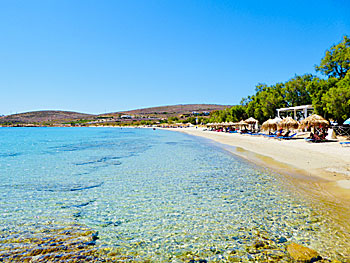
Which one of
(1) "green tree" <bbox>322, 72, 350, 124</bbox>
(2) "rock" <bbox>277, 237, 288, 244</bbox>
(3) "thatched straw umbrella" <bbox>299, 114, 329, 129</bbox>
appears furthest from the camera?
(3) "thatched straw umbrella" <bbox>299, 114, 329, 129</bbox>

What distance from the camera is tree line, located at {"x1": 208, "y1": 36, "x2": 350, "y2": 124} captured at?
771 inches

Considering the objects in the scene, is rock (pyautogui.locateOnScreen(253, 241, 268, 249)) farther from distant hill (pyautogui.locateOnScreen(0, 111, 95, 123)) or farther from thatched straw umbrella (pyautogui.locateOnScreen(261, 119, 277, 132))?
distant hill (pyautogui.locateOnScreen(0, 111, 95, 123))

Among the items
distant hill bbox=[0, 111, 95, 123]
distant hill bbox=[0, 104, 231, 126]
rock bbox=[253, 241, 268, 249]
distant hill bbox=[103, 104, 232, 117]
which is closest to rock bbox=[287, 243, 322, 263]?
rock bbox=[253, 241, 268, 249]

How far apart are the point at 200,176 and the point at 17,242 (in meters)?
6.05

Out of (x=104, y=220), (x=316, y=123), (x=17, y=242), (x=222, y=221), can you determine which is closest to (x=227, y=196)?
(x=222, y=221)

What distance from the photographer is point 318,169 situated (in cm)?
899

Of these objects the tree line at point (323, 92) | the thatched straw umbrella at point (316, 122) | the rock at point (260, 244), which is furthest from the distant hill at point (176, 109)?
the rock at point (260, 244)

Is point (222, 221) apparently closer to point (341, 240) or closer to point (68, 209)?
point (341, 240)

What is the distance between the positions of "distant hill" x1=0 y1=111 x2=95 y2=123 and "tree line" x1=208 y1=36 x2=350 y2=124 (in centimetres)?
15043

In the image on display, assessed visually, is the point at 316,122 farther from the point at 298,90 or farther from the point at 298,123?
the point at 298,90

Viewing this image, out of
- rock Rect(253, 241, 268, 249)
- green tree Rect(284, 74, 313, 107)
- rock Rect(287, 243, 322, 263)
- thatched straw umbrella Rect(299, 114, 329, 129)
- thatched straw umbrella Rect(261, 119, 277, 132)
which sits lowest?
rock Rect(253, 241, 268, 249)

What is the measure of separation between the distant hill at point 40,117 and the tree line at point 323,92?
15043 centimetres

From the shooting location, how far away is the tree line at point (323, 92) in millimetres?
19578

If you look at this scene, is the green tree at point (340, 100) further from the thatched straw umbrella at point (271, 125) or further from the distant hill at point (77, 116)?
the distant hill at point (77, 116)
